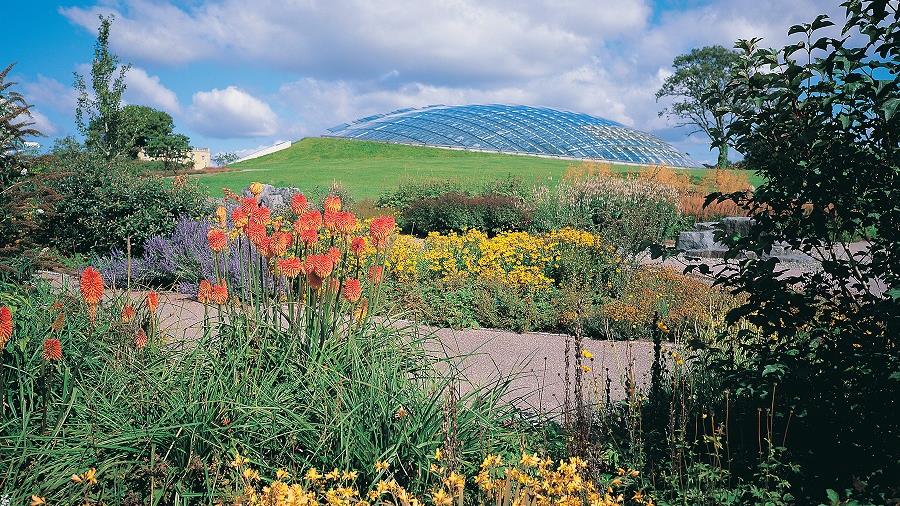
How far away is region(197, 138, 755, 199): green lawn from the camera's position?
27188 millimetres

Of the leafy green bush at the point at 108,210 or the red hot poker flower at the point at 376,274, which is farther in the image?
the leafy green bush at the point at 108,210

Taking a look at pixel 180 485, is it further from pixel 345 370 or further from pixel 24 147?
pixel 24 147

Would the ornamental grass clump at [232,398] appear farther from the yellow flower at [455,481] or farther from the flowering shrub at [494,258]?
the flowering shrub at [494,258]

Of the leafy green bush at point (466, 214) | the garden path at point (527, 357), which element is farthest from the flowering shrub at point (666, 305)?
the leafy green bush at point (466, 214)

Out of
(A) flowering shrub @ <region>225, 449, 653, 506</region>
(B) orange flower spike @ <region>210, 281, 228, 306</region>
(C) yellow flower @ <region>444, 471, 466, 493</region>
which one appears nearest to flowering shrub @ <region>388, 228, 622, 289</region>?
(B) orange flower spike @ <region>210, 281, 228, 306</region>

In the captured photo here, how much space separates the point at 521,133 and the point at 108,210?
1664 inches

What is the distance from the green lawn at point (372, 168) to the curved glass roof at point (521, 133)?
2445 millimetres

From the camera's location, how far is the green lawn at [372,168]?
27188 millimetres

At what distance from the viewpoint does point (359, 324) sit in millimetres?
4039

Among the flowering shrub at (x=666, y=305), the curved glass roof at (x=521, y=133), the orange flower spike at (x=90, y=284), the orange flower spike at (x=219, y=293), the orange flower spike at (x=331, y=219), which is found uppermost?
the curved glass roof at (x=521, y=133)

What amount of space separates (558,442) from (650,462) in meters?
0.49

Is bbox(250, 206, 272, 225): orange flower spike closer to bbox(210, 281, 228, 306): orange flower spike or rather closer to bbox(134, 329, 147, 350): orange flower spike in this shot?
bbox(210, 281, 228, 306): orange flower spike

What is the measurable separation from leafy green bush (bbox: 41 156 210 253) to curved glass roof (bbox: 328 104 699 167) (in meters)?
38.1

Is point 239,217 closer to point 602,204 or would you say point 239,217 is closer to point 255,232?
point 255,232
